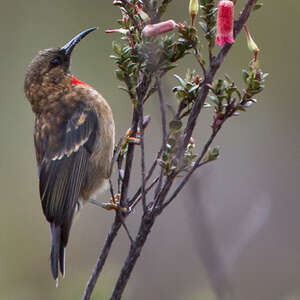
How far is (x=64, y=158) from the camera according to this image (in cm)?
458

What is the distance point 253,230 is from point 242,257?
9.62 feet

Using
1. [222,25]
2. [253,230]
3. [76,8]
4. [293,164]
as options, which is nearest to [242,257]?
[293,164]

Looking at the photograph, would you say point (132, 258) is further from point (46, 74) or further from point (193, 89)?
point (46, 74)

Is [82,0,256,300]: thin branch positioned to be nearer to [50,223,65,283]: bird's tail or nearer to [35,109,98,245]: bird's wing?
[50,223,65,283]: bird's tail

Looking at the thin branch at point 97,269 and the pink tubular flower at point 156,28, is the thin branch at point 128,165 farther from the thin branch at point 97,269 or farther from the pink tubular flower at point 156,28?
the pink tubular flower at point 156,28

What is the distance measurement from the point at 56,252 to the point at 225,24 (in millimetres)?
2089

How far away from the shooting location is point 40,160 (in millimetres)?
4766

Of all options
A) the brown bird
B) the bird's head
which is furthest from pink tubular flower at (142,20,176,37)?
the bird's head

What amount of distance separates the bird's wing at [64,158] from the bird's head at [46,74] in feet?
1.10

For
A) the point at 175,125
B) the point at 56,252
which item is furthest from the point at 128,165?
the point at 56,252

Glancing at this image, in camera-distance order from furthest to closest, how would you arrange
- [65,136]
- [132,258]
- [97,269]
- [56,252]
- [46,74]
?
[46,74] < [65,136] < [56,252] < [97,269] < [132,258]

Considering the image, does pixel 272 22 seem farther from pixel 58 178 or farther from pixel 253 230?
pixel 253 230

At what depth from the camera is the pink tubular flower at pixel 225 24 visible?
2518 millimetres

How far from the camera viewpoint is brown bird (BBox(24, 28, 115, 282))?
4.33 metres
